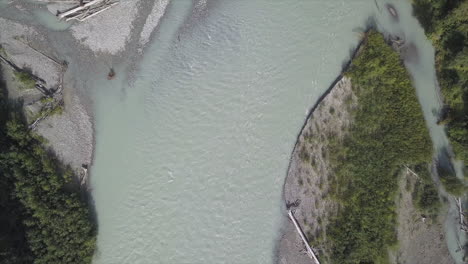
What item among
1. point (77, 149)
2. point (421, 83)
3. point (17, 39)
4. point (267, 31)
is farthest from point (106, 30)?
point (421, 83)

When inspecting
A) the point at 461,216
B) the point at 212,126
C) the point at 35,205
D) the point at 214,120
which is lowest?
the point at 35,205

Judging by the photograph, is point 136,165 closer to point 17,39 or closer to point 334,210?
point 17,39

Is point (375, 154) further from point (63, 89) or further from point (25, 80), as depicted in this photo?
point (25, 80)

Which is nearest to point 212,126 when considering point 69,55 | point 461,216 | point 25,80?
point 69,55

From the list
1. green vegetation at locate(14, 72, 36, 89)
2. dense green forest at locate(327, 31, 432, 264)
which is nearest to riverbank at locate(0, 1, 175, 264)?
green vegetation at locate(14, 72, 36, 89)

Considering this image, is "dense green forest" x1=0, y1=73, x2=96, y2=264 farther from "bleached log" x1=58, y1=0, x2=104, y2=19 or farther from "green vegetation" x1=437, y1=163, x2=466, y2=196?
"green vegetation" x1=437, y1=163, x2=466, y2=196
